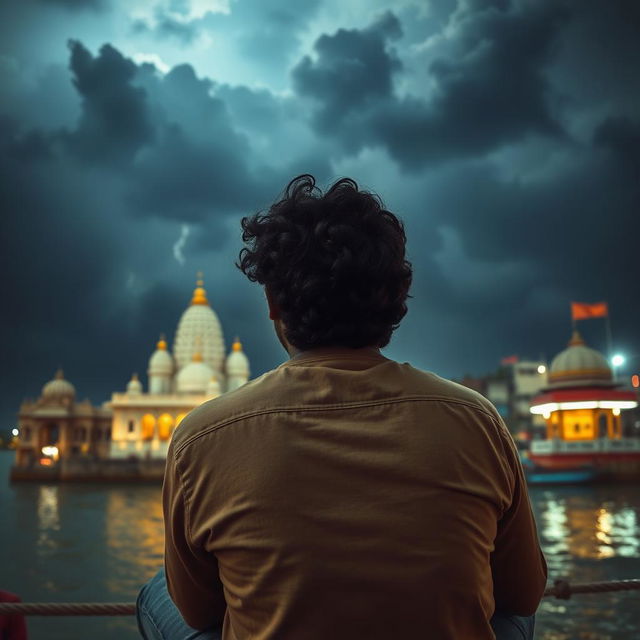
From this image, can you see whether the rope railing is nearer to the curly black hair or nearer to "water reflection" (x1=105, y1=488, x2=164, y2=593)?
the curly black hair

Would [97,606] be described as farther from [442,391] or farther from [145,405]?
[145,405]

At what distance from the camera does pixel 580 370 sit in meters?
33.6

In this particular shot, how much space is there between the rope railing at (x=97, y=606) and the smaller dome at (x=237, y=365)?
151 feet

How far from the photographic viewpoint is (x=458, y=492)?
112 cm

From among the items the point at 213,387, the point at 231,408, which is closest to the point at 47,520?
the point at 231,408

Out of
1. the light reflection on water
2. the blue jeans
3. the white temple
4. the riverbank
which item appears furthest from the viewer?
the white temple

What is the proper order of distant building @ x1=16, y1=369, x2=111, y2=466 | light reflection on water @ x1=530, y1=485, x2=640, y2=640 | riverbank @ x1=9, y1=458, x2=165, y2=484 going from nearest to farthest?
light reflection on water @ x1=530, y1=485, x2=640, y2=640
riverbank @ x1=9, y1=458, x2=165, y2=484
distant building @ x1=16, y1=369, x2=111, y2=466

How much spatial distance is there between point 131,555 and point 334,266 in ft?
46.8

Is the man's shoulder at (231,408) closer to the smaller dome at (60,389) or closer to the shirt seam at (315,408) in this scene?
the shirt seam at (315,408)

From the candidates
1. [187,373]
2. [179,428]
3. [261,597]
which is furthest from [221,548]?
[187,373]

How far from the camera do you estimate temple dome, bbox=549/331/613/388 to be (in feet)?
109

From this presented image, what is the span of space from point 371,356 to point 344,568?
0.40m

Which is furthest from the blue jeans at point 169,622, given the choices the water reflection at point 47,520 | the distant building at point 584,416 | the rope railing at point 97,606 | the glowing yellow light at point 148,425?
the glowing yellow light at point 148,425

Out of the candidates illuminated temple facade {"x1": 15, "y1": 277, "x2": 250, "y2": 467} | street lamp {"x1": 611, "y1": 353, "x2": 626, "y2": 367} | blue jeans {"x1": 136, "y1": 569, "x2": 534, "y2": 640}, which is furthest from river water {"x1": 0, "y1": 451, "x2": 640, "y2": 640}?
street lamp {"x1": 611, "y1": 353, "x2": 626, "y2": 367}
